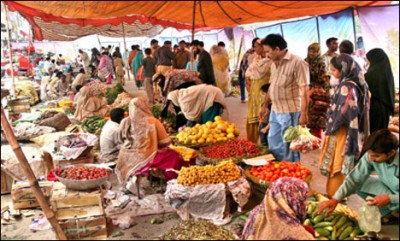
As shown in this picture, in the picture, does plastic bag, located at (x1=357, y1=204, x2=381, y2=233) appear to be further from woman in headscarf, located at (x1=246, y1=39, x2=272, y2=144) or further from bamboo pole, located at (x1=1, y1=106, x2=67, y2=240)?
woman in headscarf, located at (x1=246, y1=39, x2=272, y2=144)

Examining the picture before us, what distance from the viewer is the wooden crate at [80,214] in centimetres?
366

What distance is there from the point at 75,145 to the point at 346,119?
12.0ft

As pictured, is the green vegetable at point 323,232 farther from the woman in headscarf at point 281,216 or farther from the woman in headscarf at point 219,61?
the woman in headscarf at point 219,61

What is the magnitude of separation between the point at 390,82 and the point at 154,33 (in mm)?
11979

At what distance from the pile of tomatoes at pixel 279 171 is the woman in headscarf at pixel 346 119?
0.96 feet

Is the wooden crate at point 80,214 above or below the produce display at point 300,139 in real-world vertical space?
below

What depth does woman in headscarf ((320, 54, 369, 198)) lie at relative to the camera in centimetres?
389

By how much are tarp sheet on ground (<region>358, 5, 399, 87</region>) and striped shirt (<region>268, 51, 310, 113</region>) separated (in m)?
4.25

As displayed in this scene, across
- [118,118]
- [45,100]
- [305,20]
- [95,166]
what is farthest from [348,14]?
[45,100]

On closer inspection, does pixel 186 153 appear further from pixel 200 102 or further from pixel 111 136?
pixel 111 136

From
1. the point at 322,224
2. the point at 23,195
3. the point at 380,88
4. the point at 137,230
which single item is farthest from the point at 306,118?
the point at 23,195

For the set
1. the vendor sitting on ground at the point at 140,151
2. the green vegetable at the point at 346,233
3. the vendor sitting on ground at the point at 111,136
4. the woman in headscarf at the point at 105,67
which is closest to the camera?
the green vegetable at the point at 346,233

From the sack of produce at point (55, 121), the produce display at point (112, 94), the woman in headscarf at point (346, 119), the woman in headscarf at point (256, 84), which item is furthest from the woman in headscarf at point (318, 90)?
the produce display at point (112, 94)

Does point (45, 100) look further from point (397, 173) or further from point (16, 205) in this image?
point (397, 173)
